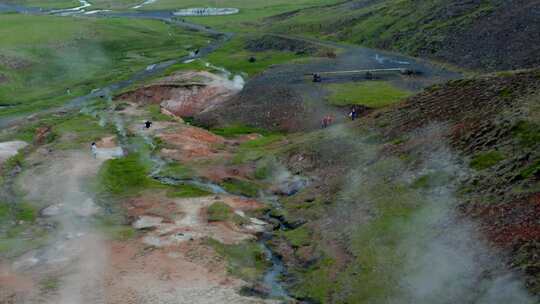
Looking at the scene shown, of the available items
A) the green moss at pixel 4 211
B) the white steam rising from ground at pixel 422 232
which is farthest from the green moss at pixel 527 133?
the green moss at pixel 4 211

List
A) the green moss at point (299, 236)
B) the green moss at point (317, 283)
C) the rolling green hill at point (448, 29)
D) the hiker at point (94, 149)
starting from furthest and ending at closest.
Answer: the rolling green hill at point (448, 29), the hiker at point (94, 149), the green moss at point (299, 236), the green moss at point (317, 283)

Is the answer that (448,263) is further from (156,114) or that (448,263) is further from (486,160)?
(156,114)

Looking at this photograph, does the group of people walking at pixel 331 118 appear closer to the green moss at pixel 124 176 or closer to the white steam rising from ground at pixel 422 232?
the white steam rising from ground at pixel 422 232

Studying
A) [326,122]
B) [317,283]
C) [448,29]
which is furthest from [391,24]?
[317,283]

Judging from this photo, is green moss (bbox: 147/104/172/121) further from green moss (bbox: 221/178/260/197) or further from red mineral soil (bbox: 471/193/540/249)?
red mineral soil (bbox: 471/193/540/249)

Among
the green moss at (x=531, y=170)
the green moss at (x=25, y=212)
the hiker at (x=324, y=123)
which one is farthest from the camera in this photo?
the hiker at (x=324, y=123)

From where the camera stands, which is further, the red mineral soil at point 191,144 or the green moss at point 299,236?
the red mineral soil at point 191,144
